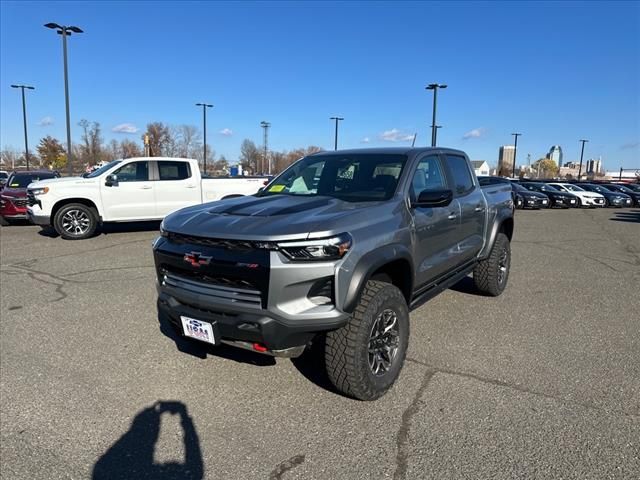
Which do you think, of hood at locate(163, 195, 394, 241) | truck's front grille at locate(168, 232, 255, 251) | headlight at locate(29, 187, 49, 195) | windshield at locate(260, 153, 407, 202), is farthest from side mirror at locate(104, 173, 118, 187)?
truck's front grille at locate(168, 232, 255, 251)

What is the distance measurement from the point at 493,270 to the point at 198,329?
390cm

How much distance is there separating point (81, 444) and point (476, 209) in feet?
13.7

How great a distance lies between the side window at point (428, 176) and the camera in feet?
12.8

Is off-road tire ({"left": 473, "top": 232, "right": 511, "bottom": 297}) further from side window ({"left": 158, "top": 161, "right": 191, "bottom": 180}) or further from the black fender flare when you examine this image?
side window ({"left": 158, "top": 161, "right": 191, "bottom": 180})

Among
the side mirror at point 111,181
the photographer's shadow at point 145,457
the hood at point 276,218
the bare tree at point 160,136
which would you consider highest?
the bare tree at point 160,136

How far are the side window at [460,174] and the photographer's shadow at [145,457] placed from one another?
333 centimetres

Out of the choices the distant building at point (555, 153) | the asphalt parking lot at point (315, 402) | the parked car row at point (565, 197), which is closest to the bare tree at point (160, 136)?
the parked car row at point (565, 197)

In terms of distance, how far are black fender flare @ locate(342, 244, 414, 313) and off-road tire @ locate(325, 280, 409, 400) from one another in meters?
0.14

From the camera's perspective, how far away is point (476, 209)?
4.93 m

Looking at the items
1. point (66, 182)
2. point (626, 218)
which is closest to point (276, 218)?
point (66, 182)

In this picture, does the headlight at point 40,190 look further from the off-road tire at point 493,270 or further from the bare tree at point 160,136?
the bare tree at point 160,136

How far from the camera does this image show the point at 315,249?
108 inches

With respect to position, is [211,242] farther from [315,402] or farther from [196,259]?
[315,402]

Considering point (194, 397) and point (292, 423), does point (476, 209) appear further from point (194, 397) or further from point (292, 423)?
point (194, 397)
